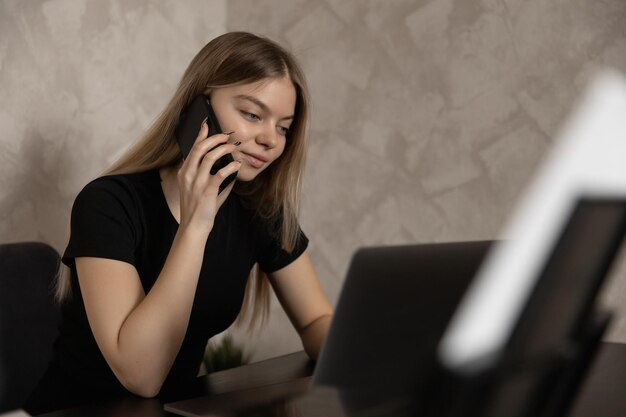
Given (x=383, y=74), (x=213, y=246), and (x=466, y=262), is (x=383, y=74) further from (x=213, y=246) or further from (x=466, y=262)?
(x=466, y=262)

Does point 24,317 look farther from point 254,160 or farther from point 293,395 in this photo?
point 293,395

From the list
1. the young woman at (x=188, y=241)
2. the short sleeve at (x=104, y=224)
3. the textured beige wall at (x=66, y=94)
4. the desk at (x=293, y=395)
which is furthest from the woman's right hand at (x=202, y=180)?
the textured beige wall at (x=66, y=94)

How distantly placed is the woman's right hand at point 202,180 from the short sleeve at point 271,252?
0.93 ft

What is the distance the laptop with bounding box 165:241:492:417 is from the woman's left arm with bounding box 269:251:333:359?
67cm

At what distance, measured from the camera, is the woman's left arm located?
1.44 metres

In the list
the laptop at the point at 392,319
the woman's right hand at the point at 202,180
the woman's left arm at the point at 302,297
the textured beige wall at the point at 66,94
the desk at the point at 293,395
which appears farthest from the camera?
the textured beige wall at the point at 66,94

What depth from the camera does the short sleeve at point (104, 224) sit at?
46.3 inches

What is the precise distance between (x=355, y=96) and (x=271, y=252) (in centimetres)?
85

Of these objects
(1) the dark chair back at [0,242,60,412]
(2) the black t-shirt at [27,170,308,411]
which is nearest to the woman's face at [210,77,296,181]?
(2) the black t-shirt at [27,170,308,411]

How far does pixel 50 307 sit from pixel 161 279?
47cm

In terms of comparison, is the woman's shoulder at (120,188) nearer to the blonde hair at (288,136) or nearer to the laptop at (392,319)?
the blonde hair at (288,136)

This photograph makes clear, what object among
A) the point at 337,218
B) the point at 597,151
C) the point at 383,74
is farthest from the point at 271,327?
the point at 597,151

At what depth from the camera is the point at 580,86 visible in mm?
1780

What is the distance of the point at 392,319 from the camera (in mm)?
709
